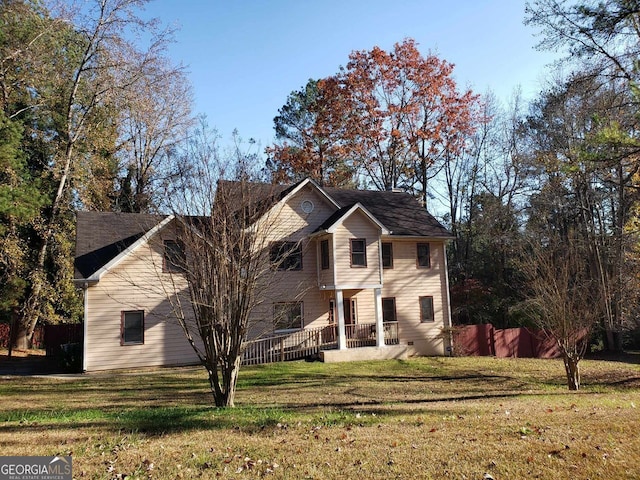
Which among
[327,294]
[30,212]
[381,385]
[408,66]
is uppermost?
[408,66]

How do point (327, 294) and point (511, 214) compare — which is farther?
point (511, 214)

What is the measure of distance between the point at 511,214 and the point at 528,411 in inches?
971

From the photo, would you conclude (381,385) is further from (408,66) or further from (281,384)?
(408,66)

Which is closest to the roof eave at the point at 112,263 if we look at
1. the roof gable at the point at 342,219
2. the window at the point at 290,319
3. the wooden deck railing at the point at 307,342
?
the wooden deck railing at the point at 307,342

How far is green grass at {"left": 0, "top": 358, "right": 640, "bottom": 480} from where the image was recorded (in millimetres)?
5078

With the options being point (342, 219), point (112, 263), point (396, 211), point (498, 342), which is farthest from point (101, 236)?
point (498, 342)

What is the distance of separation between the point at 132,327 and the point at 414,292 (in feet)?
44.1

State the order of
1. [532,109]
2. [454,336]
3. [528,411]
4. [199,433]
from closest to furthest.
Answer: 1. [199,433]
2. [528,411]
3. [454,336]
4. [532,109]

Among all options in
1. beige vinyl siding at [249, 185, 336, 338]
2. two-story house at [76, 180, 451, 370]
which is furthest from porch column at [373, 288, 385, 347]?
beige vinyl siding at [249, 185, 336, 338]

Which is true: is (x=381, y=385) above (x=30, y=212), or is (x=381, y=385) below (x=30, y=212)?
below

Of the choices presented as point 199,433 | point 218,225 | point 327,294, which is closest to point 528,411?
point 199,433

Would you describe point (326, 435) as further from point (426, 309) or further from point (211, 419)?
point (426, 309)

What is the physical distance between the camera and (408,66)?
101ft

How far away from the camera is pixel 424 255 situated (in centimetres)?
2412
